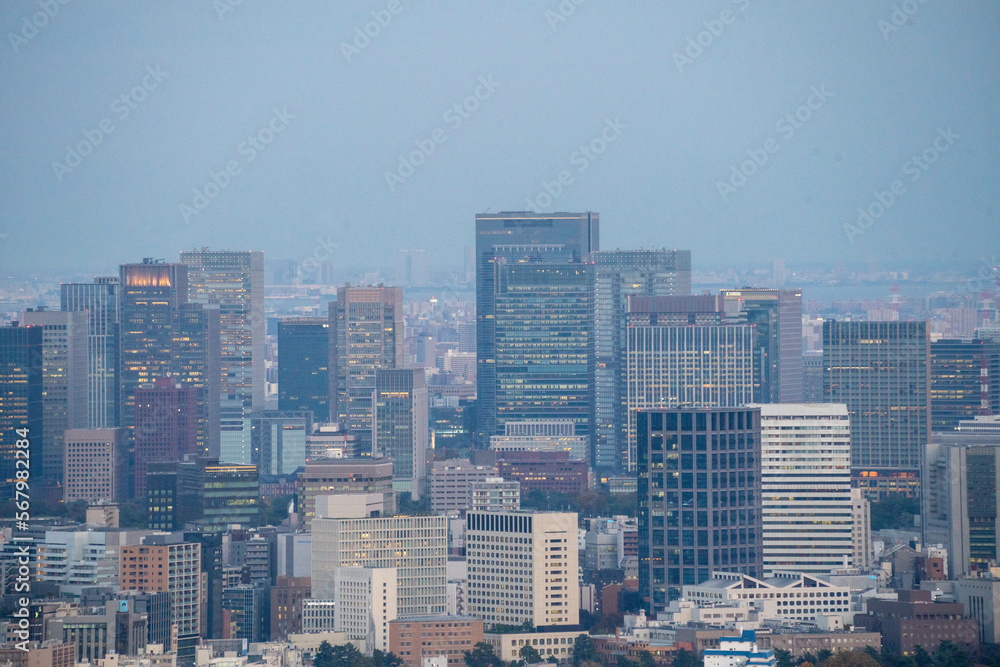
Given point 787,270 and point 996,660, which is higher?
point 787,270

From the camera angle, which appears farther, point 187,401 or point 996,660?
point 187,401

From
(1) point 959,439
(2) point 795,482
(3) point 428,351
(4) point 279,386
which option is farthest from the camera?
(3) point 428,351

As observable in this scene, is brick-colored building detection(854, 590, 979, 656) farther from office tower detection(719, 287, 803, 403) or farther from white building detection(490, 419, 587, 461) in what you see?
office tower detection(719, 287, 803, 403)

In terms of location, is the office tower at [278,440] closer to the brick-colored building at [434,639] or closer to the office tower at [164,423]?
the office tower at [164,423]

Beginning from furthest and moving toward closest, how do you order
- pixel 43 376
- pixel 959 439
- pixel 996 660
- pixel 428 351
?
pixel 428 351
pixel 43 376
pixel 959 439
pixel 996 660

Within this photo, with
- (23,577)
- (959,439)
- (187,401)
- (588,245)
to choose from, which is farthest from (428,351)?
(23,577)

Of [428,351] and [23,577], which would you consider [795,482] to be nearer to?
[23,577]

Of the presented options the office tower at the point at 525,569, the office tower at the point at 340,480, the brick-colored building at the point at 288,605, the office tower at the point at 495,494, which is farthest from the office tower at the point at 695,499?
the office tower at the point at 495,494

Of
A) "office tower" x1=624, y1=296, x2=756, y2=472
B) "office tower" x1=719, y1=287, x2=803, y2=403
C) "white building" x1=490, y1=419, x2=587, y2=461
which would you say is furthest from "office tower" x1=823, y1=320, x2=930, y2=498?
"white building" x1=490, y1=419, x2=587, y2=461
